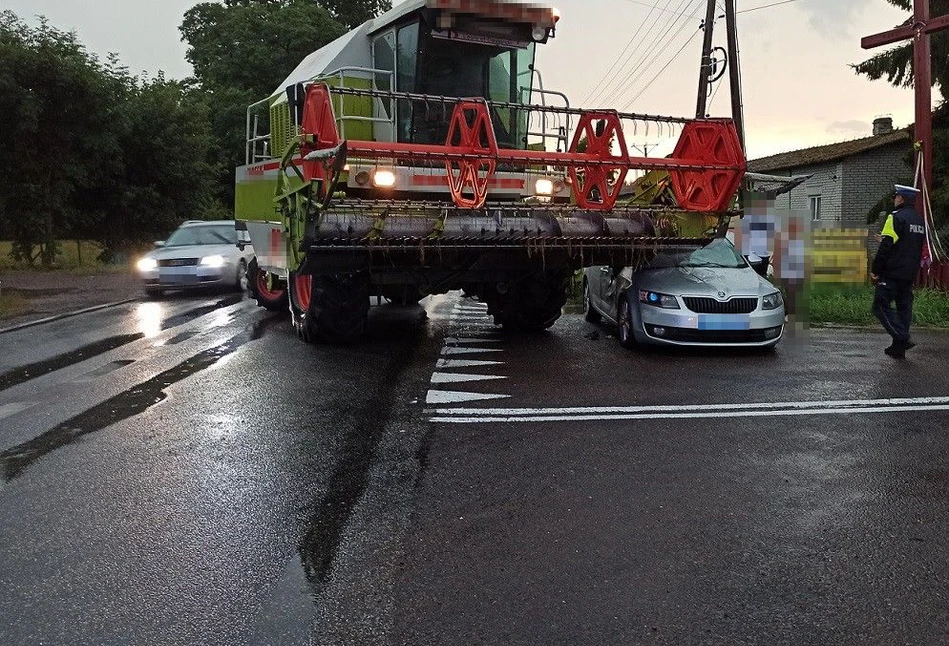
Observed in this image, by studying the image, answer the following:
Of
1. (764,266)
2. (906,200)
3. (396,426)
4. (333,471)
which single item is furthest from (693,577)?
(764,266)

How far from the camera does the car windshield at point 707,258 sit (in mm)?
10320

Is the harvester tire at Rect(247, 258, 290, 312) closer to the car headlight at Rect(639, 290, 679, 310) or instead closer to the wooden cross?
the car headlight at Rect(639, 290, 679, 310)

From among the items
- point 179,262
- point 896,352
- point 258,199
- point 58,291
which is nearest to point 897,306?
point 896,352

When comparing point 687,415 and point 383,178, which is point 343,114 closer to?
point 383,178

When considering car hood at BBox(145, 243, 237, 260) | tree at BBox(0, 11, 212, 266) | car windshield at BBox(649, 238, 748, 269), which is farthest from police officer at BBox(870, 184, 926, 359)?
tree at BBox(0, 11, 212, 266)

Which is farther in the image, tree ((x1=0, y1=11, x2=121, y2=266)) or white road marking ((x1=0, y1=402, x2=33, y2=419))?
tree ((x1=0, y1=11, x2=121, y2=266))

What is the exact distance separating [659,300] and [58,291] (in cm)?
1395

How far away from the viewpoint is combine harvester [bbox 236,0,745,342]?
859 centimetres

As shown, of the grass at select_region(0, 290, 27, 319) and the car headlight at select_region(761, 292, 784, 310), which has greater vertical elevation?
the car headlight at select_region(761, 292, 784, 310)

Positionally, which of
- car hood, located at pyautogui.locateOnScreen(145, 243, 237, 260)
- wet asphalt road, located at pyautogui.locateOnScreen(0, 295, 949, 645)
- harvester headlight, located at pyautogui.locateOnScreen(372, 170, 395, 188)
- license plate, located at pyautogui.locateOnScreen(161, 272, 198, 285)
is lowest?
wet asphalt road, located at pyautogui.locateOnScreen(0, 295, 949, 645)

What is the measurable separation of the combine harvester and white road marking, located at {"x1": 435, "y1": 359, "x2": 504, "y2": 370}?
3.00 feet

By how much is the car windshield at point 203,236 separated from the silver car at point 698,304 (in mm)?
10398

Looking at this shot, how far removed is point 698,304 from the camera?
9.46 meters

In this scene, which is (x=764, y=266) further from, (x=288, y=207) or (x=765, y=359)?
(x=288, y=207)
